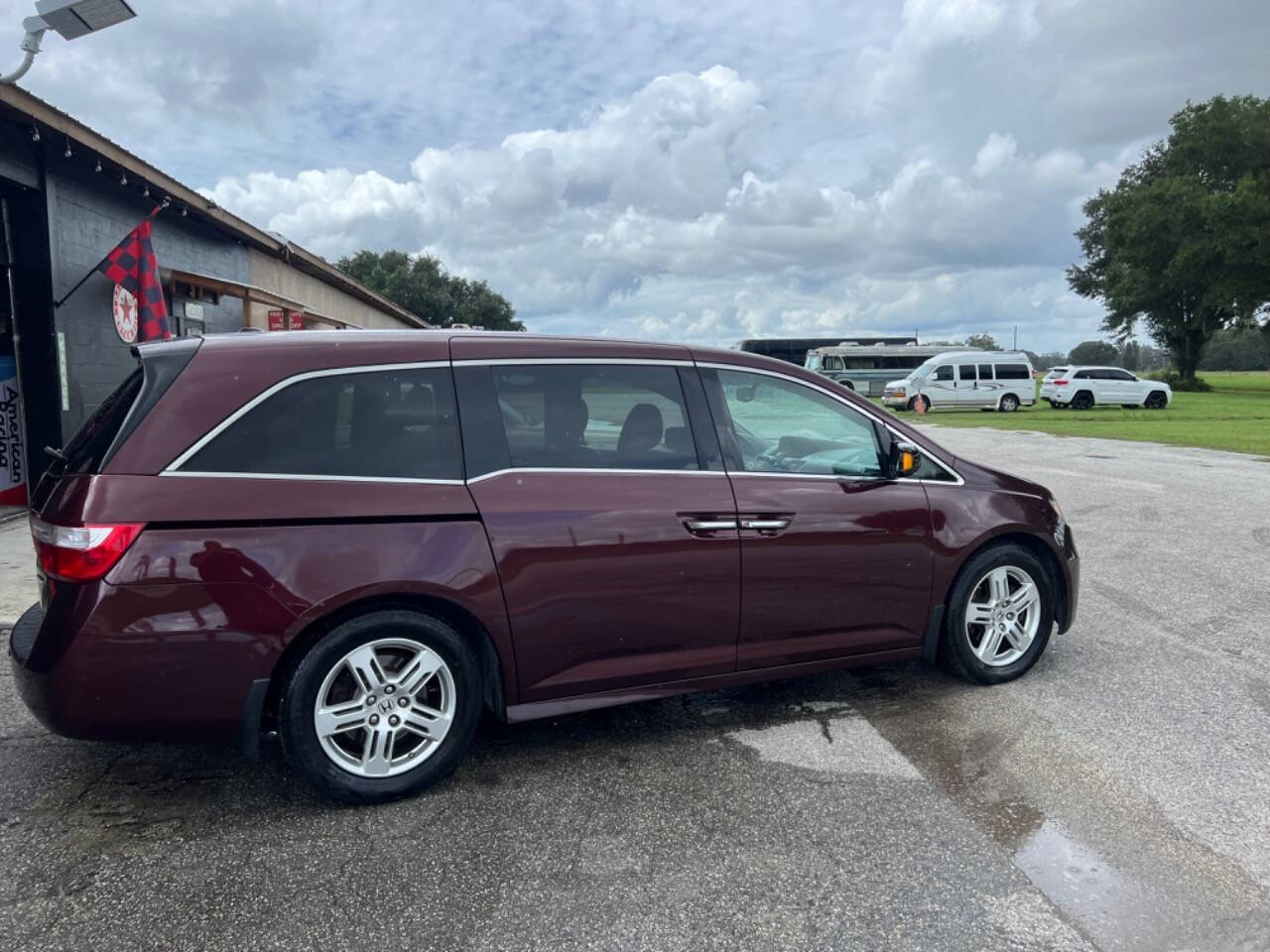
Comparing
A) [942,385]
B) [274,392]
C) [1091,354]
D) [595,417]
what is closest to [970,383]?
[942,385]

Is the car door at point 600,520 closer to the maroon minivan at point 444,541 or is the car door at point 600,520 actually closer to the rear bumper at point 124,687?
the maroon minivan at point 444,541

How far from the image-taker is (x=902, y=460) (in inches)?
167

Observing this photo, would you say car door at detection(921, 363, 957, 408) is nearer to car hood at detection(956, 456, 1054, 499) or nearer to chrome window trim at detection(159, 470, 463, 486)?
car hood at detection(956, 456, 1054, 499)

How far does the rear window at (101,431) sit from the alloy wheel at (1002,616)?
3643mm

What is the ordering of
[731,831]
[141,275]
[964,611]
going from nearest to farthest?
[731,831] → [964,611] → [141,275]

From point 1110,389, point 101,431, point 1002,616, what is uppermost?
point 101,431

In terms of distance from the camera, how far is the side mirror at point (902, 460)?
167 inches

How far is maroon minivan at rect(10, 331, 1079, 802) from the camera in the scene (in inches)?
122

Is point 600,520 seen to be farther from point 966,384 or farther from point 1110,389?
point 1110,389

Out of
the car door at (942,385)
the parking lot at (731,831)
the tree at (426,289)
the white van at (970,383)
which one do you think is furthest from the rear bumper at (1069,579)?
the tree at (426,289)

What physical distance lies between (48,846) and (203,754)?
0.78 metres

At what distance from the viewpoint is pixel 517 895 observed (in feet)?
9.16

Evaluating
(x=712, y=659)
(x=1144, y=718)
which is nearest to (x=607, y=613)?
(x=712, y=659)

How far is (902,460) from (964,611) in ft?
2.65
